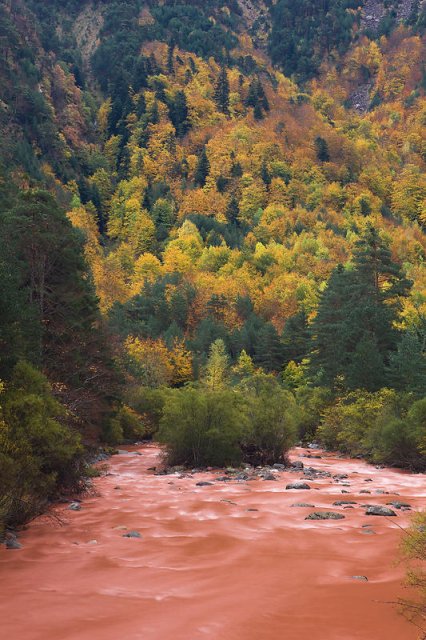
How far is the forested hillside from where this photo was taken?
20328 millimetres

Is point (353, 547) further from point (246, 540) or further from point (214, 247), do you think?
point (214, 247)

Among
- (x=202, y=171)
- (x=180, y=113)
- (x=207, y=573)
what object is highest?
(x=180, y=113)

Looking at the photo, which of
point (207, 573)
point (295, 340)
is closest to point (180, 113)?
point (295, 340)

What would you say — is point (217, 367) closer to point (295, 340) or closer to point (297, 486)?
point (295, 340)

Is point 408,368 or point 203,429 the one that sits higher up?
point 408,368

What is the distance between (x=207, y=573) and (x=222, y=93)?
20092cm

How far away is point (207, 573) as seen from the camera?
7.87m

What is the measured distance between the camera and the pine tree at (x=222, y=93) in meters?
191

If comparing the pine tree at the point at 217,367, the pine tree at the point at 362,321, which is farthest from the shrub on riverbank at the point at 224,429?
the pine tree at the point at 217,367

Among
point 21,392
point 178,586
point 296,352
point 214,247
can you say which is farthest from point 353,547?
point 214,247

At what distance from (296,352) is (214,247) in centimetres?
4742

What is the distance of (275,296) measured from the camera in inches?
3693

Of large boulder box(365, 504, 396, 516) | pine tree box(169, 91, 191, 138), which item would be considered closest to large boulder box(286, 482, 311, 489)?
large boulder box(365, 504, 396, 516)

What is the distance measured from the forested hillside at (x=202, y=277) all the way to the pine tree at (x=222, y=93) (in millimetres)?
738
